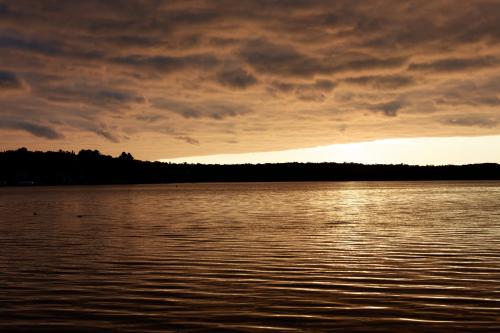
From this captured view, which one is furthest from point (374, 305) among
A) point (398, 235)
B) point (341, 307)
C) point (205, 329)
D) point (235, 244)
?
point (398, 235)

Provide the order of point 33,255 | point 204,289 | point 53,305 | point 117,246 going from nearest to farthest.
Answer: point 53,305
point 204,289
point 33,255
point 117,246

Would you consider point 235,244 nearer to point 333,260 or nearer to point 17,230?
point 333,260

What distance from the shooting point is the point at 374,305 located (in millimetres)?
15797

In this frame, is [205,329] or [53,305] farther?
[53,305]

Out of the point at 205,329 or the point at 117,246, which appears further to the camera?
the point at 117,246

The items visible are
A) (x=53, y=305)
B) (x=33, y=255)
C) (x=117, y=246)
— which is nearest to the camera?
(x=53, y=305)

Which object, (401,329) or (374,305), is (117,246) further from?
(401,329)

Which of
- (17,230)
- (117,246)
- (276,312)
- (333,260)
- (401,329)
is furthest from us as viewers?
(17,230)

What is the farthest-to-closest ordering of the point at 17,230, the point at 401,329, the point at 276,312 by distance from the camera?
the point at 17,230 → the point at 276,312 → the point at 401,329

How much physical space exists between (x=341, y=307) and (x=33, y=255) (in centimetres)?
1823

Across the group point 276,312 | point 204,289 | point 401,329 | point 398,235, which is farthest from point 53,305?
point 398,235

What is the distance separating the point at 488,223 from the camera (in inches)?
1752

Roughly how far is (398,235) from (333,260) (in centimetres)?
1307

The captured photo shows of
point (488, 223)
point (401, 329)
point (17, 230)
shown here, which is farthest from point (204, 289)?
point (488, 223)
